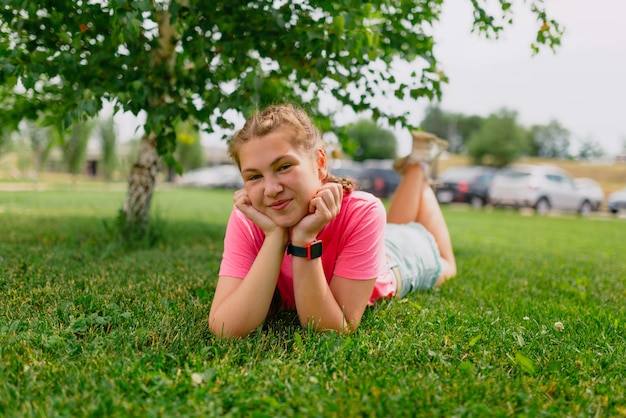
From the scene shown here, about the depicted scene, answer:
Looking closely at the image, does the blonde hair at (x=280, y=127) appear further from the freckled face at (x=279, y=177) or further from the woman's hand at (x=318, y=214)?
the woman's hand at (x=318, y=214)

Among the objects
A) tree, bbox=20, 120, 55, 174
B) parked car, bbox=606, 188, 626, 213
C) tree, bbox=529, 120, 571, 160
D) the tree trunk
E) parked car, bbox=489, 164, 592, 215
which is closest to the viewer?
the tree trunk

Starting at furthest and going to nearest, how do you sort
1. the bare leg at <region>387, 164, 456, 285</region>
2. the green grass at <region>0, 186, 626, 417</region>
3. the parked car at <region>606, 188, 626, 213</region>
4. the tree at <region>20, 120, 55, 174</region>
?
1. the tree at <region>20, 120, 55, 174</region>
2. the parked car at <region>606, 188, 626, 213</region>
3. the bare leg at <region>387, 164, 456, 285</region>
4. the green grass at <region>0, 186, 626, 417</region>

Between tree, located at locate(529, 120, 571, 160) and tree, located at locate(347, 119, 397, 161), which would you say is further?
tree, located at locate(529, 120, 571, 160)

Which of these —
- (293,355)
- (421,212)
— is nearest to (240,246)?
(293,355)

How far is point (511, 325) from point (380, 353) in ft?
3.15

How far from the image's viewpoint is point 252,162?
94.3 inches

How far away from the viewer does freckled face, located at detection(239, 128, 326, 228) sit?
2371 millimetres

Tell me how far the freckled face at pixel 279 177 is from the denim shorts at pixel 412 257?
1208 mm

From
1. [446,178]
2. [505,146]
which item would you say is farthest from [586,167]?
[446,178]

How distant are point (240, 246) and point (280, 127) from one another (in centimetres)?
63

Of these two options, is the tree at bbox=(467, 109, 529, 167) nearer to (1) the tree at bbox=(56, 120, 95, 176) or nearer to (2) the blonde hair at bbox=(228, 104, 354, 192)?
(1) the tree at bbox=(56, 120, 95, 176)

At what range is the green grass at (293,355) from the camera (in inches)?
74.3

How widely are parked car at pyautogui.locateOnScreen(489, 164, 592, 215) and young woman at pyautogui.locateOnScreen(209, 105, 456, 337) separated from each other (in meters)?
18.7

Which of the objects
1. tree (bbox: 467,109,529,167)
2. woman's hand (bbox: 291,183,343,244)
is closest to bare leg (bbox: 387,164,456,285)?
woman's hand (bbox: 291,183,343,244)
